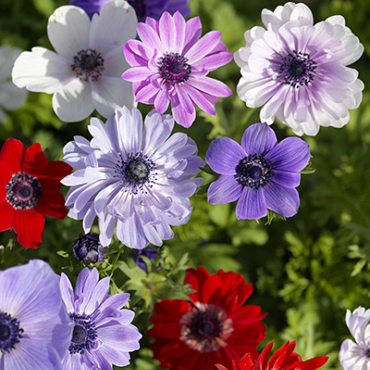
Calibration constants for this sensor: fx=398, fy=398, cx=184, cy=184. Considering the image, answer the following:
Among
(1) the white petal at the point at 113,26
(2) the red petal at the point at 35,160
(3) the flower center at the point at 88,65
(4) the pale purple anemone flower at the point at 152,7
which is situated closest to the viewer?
(2) the red petal at the point at 35,160

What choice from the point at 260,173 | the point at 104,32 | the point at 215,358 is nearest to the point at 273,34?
the point at 260,173

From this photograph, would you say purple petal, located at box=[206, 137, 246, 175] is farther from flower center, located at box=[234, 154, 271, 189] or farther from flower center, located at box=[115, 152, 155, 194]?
flower center, located at box=[115, 152, 155, 194]

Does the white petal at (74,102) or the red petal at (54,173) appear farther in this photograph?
the white petal at (74,102)

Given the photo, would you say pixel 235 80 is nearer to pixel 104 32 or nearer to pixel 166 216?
pixel 104 32

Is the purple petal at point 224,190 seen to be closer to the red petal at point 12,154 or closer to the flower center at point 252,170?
the flower center at point 252,170

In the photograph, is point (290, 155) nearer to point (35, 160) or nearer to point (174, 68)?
point (174, 68)

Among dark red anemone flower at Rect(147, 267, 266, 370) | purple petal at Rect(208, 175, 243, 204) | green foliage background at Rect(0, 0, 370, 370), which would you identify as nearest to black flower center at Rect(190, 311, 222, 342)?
dark red anemone flower at Rect(147, 267, 266, 370)

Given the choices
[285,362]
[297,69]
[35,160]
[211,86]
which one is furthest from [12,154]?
[285,362]

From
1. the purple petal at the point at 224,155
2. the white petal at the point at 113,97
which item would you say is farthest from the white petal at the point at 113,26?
the purple petal at the point at 224,155
